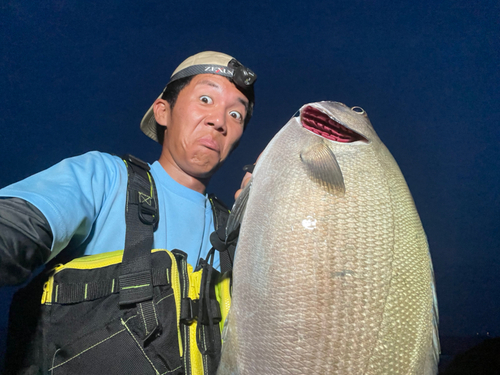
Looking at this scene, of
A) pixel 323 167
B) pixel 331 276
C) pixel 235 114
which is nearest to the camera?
pixel 331 276

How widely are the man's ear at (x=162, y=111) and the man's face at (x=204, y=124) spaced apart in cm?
6

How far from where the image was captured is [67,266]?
0.75 m

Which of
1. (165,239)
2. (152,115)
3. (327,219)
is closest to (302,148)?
(327,219)

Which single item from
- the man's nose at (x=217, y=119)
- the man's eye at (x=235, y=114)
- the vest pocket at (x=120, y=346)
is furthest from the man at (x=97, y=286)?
the man's eye at (x=235, y=114)

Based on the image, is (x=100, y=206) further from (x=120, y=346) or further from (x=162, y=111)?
(x=162, y=111)

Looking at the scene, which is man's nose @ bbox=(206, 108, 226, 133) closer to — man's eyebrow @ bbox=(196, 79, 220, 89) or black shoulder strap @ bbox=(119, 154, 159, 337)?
man's eyebrow @ bbox=(196, 79, 220, 89)

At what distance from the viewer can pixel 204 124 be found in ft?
3.73

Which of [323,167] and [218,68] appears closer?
[323,167]

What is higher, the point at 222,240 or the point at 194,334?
the point at 222,240

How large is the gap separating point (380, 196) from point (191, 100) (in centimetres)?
82

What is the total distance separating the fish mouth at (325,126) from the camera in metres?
0.80

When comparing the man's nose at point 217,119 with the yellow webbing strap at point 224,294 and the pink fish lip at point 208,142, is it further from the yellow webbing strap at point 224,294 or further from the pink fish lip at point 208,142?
the yellow webbing strap at point 224,294

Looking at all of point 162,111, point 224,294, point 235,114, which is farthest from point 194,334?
point 162,111

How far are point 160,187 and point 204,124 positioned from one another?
0.98 ft
